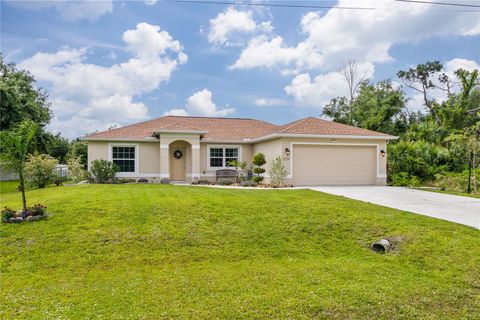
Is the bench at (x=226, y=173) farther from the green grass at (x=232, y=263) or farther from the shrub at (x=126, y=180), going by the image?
the green grass at (x=232, y=263)

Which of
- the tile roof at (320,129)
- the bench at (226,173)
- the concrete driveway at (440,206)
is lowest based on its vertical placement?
the concrete driveway at (440,206)

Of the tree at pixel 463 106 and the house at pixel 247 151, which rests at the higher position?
the tree at pixel 463 106

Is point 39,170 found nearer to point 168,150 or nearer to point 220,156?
point 168,150

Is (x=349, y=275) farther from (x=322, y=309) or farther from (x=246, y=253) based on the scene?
(x=246, y=253)

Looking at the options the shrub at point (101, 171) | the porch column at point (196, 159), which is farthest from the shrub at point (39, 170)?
the porch column at point (196, 159)

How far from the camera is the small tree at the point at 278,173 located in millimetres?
17688

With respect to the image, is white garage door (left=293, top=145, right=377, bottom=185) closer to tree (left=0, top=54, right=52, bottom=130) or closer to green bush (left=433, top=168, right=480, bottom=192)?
green bush (left=433, top=168, right=480, bottom=192)

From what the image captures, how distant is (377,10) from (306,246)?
31.1 ft

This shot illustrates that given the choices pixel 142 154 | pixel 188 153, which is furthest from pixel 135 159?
pixel 188 153

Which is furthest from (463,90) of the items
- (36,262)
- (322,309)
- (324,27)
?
(36,262)

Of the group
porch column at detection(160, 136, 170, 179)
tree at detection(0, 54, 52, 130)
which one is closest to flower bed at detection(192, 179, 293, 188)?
porch column at detection(160, 136, 170, 179)

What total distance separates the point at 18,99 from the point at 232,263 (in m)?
25.0

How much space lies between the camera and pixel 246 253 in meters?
7.21

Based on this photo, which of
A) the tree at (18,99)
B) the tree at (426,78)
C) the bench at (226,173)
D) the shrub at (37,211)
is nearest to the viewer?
the shrub at (37,211)
